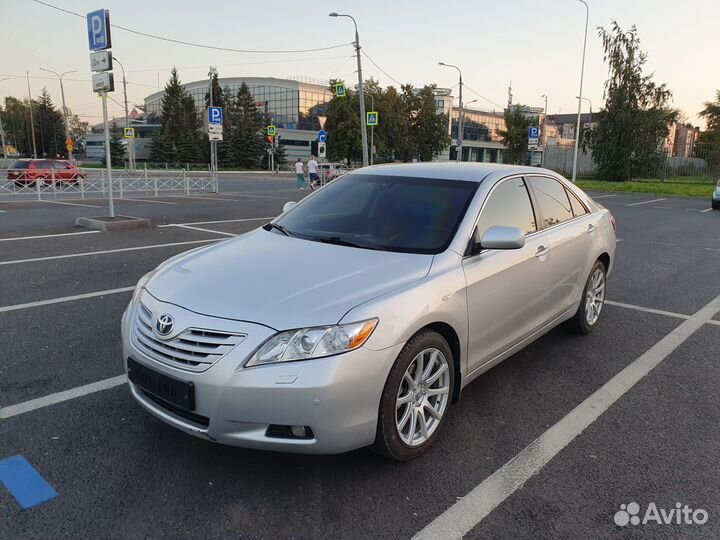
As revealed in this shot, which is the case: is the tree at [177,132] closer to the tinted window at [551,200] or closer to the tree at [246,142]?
the tree at [246,142]

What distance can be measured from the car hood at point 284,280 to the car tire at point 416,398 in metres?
0.37

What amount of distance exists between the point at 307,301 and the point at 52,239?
9372 millimetres

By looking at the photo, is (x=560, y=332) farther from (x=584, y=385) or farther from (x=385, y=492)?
(x=385, y=492)

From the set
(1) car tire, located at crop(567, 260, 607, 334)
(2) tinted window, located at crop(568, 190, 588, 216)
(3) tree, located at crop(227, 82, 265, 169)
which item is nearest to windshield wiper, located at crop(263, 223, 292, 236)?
(2) tinted window, located at crop(568, 190, 588, 216)

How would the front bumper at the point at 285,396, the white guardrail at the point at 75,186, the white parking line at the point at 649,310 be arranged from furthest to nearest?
the white guardrail at the point at 75,186 < the white parking line at the point at 649,310 < the front bumper at the point at 285,396

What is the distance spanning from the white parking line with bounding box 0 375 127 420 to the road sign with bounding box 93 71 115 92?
8.93 metres

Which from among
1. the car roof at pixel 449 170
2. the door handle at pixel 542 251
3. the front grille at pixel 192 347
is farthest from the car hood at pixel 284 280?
the door handle at pixel 542 251

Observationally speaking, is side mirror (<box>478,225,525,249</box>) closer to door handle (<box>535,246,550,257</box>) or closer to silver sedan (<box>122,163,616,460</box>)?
silver sedan (<box>122,163,616,460</box>)

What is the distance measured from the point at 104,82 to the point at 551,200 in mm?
10029

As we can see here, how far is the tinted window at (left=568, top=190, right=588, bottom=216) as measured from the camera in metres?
5.02

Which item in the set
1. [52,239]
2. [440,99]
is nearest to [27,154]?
[440,99]

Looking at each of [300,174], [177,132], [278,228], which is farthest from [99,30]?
[177,132]

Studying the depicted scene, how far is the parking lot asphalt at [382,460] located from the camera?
100 inches

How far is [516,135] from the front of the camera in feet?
175
